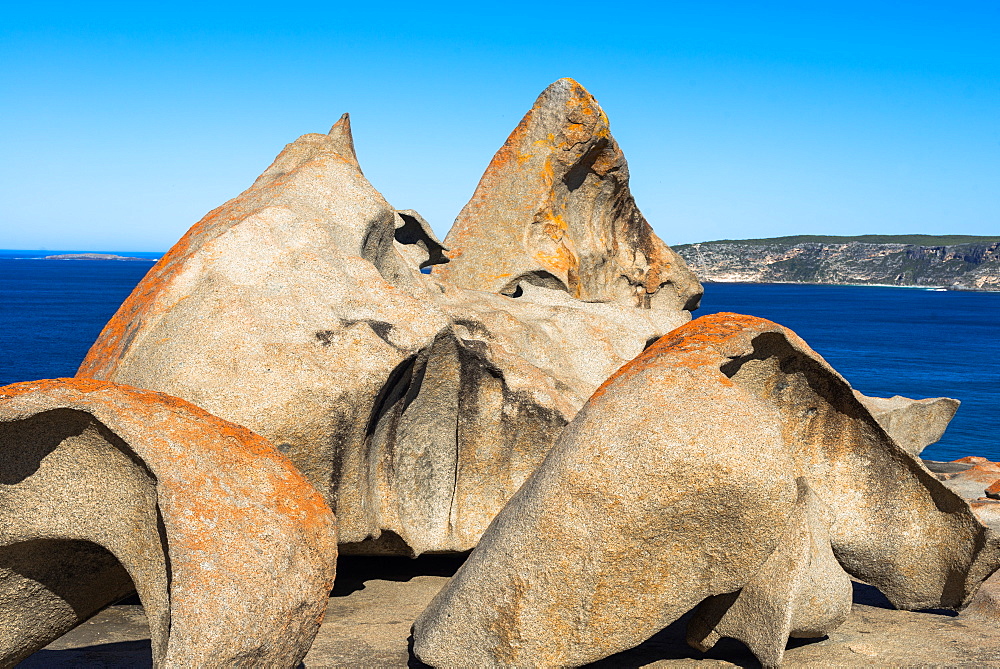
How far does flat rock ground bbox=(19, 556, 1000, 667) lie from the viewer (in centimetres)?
659

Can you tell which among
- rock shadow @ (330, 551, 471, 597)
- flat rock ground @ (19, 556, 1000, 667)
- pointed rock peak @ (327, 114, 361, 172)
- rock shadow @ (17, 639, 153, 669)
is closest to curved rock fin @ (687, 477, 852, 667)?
flat rock ground @ (19, 556, 1000, 667)

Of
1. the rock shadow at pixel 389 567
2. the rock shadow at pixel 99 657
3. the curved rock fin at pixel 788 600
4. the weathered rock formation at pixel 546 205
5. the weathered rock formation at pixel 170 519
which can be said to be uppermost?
the weathered rock formation at pixel 546 205

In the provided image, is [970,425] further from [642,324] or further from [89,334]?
[89,334]

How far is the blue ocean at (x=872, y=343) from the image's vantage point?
39.5 m

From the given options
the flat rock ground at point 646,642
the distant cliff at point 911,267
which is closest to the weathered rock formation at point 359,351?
the flat rock ground at point 646,642

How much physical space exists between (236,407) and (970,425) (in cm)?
3435

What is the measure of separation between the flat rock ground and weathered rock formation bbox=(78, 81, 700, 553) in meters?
0.65

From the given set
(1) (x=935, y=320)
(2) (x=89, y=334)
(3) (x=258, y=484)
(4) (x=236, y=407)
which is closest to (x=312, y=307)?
(4) (x=236, y=407)

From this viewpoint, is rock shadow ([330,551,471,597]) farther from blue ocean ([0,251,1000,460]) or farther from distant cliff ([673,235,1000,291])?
distant cliff ([673,235,1000,291])

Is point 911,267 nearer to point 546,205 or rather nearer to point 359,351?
point 546,205

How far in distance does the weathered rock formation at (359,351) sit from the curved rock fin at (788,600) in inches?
99.1

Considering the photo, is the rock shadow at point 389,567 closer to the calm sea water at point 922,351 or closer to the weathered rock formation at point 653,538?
the weathered rock formation at point 653,538

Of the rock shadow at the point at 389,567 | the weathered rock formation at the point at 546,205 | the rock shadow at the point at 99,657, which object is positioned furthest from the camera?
the weathered rock formation at the point at 546,205

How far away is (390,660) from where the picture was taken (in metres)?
6.59
